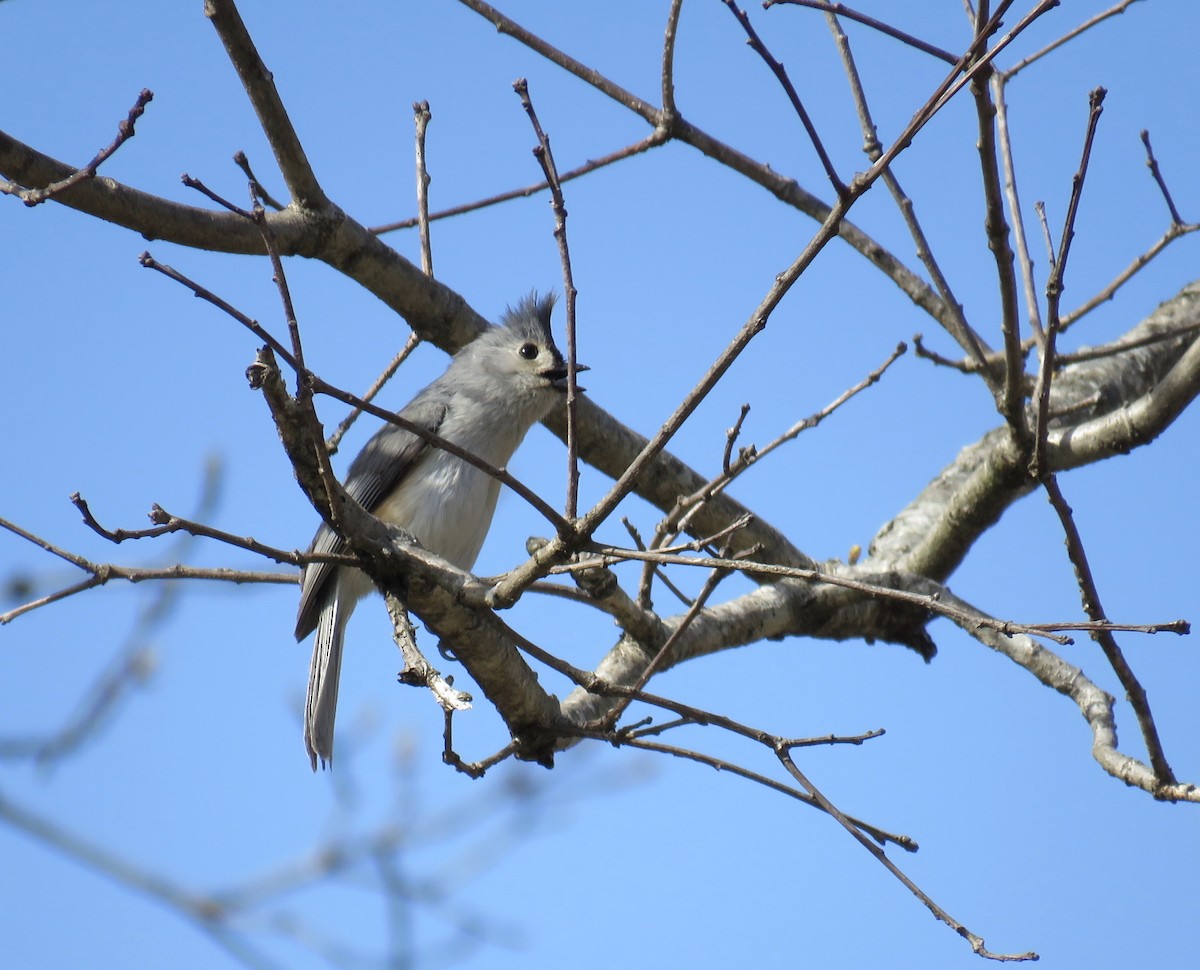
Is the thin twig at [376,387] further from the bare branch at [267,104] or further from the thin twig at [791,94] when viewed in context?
the thin twig at [791,94]

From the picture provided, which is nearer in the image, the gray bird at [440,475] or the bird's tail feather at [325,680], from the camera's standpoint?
the bird's tail feather at [325,680]

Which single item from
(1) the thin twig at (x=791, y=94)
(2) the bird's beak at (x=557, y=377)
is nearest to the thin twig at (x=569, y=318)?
(1) the thin twig at (x=791, y=94)

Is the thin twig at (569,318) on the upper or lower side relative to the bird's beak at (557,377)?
lower

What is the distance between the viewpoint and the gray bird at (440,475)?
430cm

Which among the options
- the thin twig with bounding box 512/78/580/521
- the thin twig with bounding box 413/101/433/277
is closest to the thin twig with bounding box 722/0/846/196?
the thin twig with bounding box 512/78/580/521

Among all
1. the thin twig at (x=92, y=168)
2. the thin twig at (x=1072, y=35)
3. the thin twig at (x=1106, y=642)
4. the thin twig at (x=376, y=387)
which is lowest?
the thin twig at (x=1106, y=642)

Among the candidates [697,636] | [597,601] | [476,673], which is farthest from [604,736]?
[697,636]

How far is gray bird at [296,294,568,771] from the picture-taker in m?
4.30

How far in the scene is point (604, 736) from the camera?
3.03 m

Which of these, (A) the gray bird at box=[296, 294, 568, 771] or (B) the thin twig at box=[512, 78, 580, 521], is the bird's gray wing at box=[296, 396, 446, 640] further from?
(B) the thin twig at box=[512, 78, 580, 521]

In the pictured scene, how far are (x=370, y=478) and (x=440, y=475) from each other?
0.30 metres

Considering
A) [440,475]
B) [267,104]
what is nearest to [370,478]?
[440,475]

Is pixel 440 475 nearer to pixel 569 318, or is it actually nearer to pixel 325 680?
pixel 325 680

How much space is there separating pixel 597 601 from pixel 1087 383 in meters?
2.95
